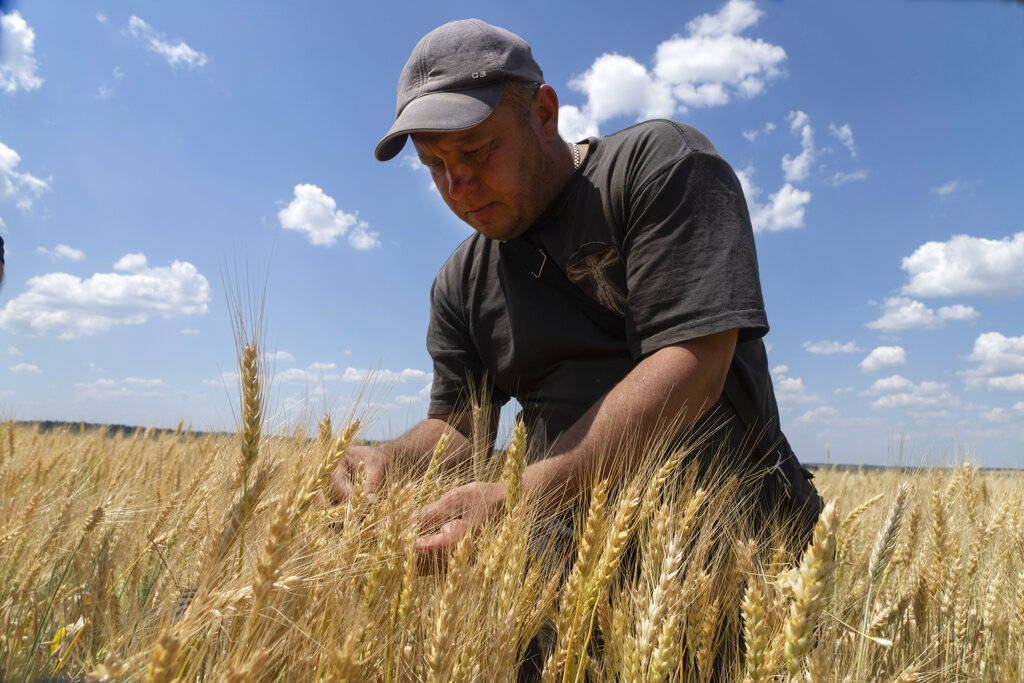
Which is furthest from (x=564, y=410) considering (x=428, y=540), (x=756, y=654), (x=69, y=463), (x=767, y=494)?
(x=69, y=463)

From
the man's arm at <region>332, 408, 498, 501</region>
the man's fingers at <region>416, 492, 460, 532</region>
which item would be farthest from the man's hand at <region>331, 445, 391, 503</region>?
the man's fingers at <region>416, 492, 460, 532</region>

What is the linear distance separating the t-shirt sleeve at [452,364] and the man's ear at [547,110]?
2.49 ft

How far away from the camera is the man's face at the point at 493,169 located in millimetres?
1864

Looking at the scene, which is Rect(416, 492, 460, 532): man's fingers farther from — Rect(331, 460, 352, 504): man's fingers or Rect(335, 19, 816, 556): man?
Rect(331, 460, 352, 504): man's fingers

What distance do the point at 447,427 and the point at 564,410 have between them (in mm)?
492

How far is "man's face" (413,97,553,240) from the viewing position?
1.86 metres

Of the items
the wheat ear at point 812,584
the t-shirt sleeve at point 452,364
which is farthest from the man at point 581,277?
the wheat ear at point 812,584

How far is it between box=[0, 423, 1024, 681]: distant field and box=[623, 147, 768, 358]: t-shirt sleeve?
391 millimetres

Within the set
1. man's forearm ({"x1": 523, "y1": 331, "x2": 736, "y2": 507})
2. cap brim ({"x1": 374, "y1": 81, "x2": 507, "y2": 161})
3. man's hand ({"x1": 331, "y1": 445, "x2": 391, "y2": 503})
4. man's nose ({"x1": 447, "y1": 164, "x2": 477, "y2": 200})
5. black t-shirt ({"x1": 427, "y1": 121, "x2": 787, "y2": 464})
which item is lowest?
man's hand ({"x1": 331, "y1": 445, "x2": 391, "y2": 503})

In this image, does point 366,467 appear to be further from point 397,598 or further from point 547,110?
point 547,110

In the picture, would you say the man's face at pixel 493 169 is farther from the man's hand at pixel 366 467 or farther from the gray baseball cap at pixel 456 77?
the man's hand at pixel 366 467

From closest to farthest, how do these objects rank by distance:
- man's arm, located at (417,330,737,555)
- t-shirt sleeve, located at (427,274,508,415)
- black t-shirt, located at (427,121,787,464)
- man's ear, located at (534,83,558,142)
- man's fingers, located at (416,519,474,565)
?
1. man's fingers, located at (416,519,474,565)
2. man's arm, located at (417,330,737,555)
3. black t-shirt, located at (427,121,787,464)
4. man's ear, located at (534,83,558,142)
5. t-shirt sleeve, located at (427,274,508,415)

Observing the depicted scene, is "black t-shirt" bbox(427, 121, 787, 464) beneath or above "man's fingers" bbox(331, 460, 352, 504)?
above

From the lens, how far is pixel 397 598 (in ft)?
3.31
